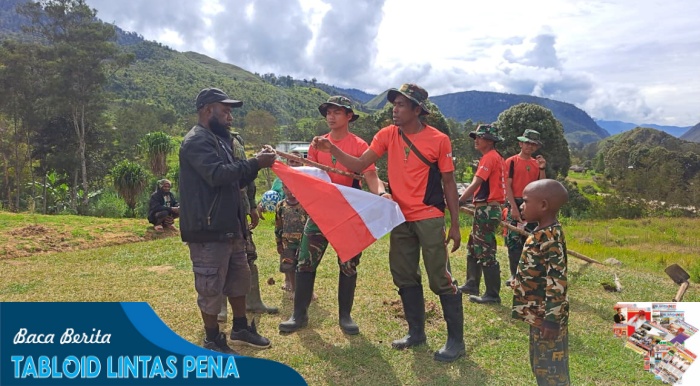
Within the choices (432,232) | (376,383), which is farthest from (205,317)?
(432,232)

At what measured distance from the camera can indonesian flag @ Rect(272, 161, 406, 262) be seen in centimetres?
450

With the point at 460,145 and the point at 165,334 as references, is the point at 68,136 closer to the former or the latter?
the point at 460,145

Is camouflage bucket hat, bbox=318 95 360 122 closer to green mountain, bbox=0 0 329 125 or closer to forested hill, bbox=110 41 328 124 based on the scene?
green mountain, bbox=0 0 329 125

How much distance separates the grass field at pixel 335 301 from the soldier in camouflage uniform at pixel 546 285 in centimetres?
90

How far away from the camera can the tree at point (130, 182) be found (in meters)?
19.8

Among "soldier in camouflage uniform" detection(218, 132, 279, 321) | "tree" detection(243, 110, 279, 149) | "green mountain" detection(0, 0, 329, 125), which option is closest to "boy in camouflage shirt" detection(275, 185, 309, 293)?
"soldier in camouflage uniform" detection(218, 132, 279, 321)

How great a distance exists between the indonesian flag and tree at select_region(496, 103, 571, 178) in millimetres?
27901

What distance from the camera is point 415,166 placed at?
14.5ft

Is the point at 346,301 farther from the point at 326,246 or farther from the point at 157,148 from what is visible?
the point at 157,148

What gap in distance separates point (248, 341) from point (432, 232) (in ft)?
6.86

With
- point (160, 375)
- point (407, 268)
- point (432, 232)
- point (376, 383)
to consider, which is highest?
point (432, 232)

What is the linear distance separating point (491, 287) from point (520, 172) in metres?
1.67

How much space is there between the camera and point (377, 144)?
15.4 feet

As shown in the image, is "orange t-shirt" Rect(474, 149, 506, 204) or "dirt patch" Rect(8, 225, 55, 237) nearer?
"orange t-shirt" Rect(474, 149, 506, 204)
